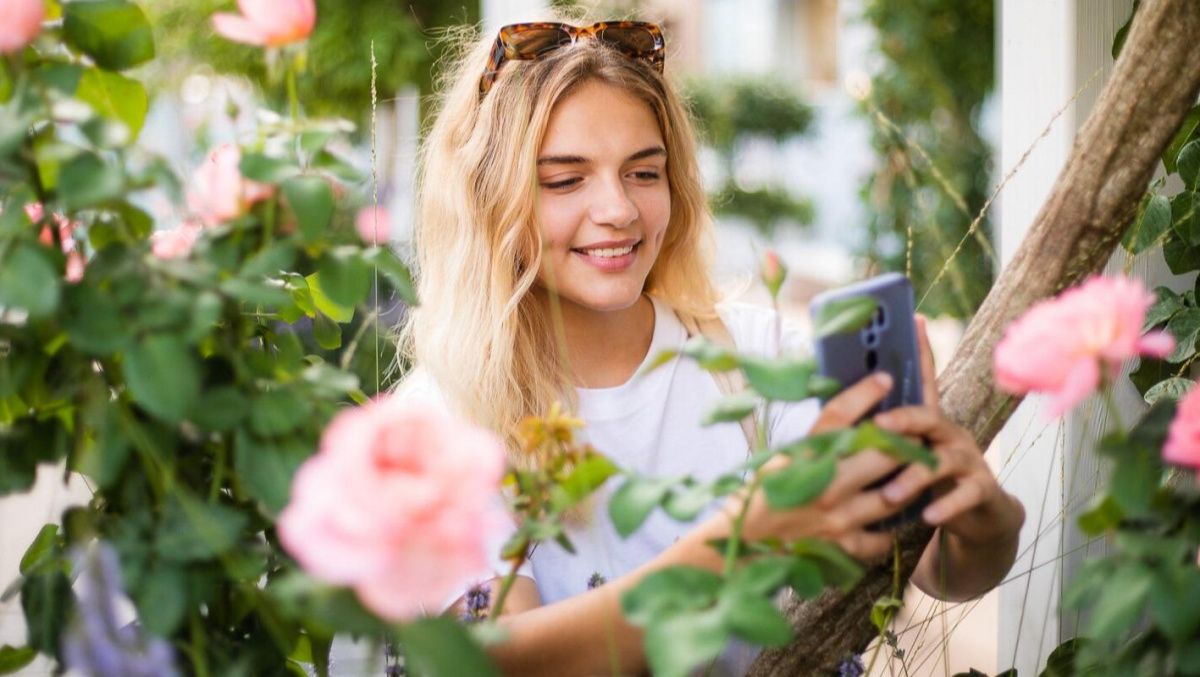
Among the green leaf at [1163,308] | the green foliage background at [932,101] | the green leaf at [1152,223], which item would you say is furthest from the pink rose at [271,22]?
the green foliage background at [932,101]

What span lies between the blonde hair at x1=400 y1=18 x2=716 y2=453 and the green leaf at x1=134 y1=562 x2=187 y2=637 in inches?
32.1

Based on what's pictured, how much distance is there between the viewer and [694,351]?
779 mm

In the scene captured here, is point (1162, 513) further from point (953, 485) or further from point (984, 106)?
point (984, 106)

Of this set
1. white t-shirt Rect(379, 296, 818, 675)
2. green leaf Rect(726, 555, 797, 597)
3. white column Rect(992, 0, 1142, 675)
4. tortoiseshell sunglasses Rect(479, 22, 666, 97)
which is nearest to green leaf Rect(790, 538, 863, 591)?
green leaf Rect(726, 555, 797, 597)

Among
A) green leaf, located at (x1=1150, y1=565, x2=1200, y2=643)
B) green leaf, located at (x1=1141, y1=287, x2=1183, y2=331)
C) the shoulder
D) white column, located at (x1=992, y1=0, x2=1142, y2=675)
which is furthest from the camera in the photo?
the shoulder

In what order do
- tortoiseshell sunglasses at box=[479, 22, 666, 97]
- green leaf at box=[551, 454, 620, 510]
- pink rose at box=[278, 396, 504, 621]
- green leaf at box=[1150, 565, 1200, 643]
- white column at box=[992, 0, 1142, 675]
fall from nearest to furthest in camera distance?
pink rose at box=[278, 396, 504, 621], green leaf at box=[1150, 565, 1200, 643], green leaf at box=[551, 454, 620, 510], white column at box=[992, 0, 1142, 675], tortoiseshell sunglasses at box=[479, 22, 666, 97]

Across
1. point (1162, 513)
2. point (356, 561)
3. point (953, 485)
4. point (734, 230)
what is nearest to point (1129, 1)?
point (953, 485)

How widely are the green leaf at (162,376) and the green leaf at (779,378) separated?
0.36 m

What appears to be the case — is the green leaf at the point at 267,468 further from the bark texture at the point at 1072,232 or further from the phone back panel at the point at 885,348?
the bark texture at the point at 1072,232

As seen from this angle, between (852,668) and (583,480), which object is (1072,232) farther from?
(583,480)

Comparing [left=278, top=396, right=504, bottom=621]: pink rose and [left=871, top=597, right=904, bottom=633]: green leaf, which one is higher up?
[left=278, top=396, right=504, bottom=621]: pink rose

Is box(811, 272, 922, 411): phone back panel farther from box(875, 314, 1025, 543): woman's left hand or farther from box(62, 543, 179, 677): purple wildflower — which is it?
box(62, 543, 179, 677): purple wildflower

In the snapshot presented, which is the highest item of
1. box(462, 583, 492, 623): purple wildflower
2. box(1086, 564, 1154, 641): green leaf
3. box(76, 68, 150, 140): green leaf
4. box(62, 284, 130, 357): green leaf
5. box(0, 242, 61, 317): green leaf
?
box(76, 68, 150, 140): green leaf

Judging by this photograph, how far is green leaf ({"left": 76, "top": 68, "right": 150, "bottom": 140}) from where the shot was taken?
93 centimetres
